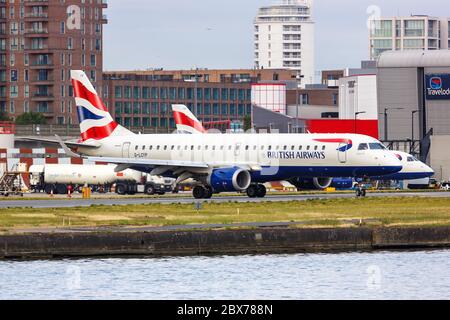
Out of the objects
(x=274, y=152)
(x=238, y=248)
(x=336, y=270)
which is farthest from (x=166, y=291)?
(x=274, y=152)

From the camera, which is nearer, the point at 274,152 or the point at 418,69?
the point at 274,152

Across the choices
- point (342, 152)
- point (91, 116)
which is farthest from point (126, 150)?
point (342, 152)

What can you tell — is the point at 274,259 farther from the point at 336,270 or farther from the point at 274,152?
the point at 274,152

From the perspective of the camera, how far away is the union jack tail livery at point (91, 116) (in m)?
101

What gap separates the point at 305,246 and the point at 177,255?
595cm

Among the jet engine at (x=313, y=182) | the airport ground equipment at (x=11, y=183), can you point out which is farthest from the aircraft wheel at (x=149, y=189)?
the jet engine at (x=313, y=182)

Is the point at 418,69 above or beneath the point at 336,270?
above

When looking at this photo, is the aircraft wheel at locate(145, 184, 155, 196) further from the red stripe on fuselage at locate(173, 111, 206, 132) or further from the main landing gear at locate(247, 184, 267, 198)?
the main landing gear at locate(247, 184, 267, 198)

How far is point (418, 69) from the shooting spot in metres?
181

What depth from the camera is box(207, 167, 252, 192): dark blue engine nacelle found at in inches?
3529

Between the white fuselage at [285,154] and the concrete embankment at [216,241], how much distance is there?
1150 inches

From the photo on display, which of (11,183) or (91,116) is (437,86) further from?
(91,116)

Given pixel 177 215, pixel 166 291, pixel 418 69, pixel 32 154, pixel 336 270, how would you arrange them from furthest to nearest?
pixel 418 69 < pixel 32 154 < pixel 177 215 < pixel 336 270 < pixel 166 291
